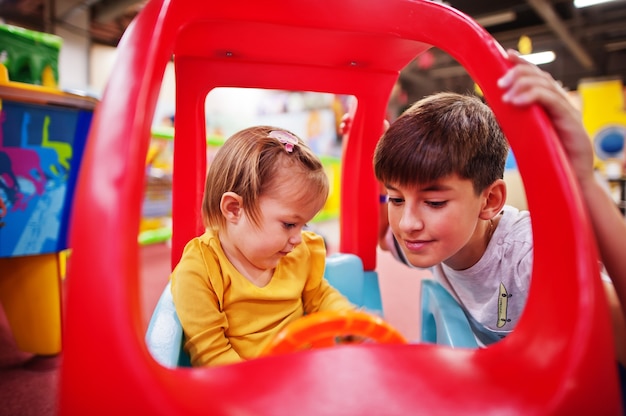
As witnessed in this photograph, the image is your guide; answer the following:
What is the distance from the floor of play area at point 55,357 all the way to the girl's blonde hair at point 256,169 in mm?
191

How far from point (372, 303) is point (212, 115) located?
13.1 feet

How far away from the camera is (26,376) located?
0.99 metres

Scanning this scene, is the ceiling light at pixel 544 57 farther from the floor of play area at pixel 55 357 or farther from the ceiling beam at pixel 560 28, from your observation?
the floor of play area at pixel 55 357

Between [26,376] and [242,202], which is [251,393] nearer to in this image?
A: [242,202]

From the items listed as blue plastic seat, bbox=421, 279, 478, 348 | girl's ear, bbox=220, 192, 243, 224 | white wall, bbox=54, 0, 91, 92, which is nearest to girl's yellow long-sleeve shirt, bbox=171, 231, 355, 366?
girl's ear, bbox=220, 192, 243, 224

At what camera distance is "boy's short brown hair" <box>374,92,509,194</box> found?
0.59m

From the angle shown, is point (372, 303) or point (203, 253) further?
point (372, 303)

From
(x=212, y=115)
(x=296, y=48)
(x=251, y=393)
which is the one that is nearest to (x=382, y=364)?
(x=251, y=393)

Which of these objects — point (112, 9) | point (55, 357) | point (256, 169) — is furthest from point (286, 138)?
point (112, 9)

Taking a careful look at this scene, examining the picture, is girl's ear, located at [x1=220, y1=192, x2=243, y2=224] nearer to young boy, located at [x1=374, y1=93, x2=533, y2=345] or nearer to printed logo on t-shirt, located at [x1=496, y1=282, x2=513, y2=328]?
young boy, located at [x1=374, y1=93, x2=533, y2=345]

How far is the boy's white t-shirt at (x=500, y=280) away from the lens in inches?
26.1

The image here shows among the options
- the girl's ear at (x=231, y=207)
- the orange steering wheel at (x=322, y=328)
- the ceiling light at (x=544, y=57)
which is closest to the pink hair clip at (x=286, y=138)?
the girl's ear at (x=231, y=207)

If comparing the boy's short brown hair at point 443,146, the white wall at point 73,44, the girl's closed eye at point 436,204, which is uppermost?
the white wall at point 73,44

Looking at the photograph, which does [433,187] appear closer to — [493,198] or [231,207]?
[493,198]
